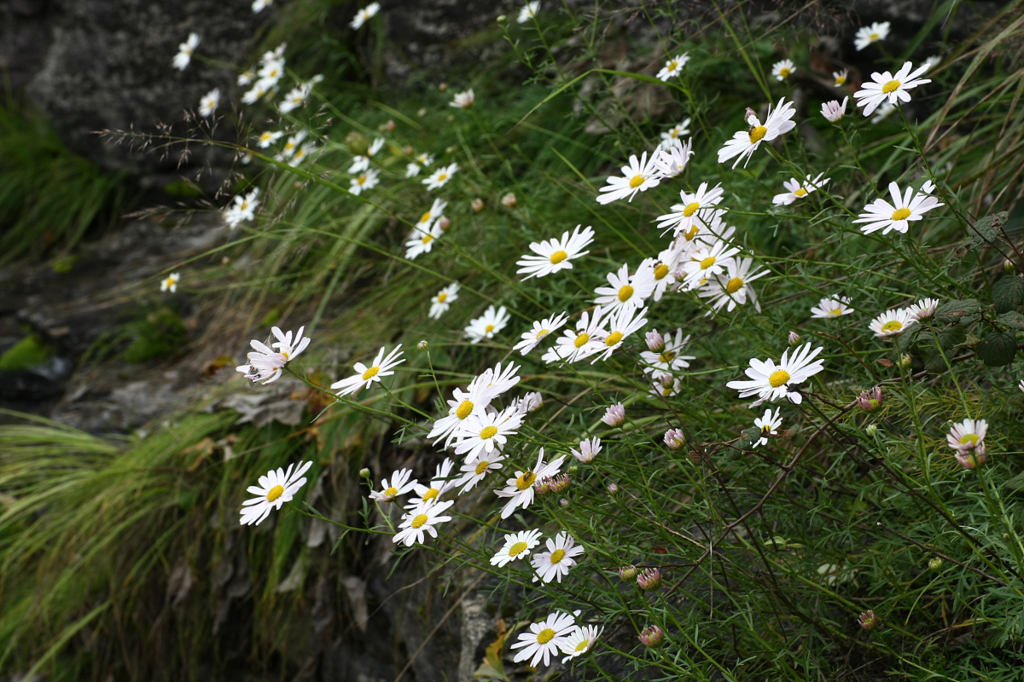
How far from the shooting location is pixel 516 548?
943 mm

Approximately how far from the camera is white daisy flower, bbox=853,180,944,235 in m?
0.89

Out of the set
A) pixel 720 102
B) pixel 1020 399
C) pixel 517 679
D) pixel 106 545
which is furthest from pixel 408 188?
pixel 1020 399

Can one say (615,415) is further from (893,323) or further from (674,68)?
(674,68)

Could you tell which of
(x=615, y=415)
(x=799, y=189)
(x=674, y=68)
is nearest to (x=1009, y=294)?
(x=799, y=189)

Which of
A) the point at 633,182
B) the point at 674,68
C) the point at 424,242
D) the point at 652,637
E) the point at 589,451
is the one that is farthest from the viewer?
the point at 424,242

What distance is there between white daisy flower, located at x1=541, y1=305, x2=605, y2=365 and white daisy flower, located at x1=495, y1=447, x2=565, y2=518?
0.42ft

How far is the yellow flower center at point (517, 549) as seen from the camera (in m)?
0.93

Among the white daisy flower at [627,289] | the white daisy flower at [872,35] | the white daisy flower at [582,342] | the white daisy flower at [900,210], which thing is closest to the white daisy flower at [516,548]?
the white daisy flower at [582,342]

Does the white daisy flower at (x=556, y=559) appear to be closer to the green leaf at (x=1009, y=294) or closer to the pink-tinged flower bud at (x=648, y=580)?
the pink-tinged flower bud at (x=648, y=580)

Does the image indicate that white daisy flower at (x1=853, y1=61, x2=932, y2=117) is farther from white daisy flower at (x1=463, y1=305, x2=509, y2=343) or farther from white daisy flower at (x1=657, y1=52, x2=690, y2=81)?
white daisy flower at (x1=463, y1=305, x2=509, y2=343)

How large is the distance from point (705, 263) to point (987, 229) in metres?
0.33

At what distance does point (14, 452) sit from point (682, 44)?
7.90 feet

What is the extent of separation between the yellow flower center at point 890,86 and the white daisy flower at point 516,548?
2.34 feet

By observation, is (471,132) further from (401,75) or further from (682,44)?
(682,44)
